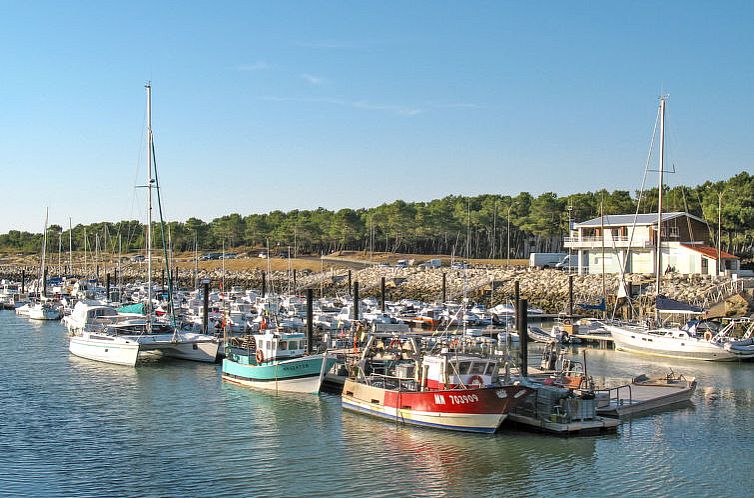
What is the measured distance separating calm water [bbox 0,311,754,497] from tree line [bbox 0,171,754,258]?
68.3 m

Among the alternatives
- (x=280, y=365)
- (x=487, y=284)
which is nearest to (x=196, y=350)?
(x=280, y=365)

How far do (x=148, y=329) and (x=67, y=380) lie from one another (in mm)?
8032

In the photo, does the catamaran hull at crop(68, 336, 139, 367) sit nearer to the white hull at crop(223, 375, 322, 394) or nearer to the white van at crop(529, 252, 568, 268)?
the white hull at crop(223, 375, 322, 394)

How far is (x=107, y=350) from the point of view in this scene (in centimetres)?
5297

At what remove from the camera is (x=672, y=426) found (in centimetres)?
3397

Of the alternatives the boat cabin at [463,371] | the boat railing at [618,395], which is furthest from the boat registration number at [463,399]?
the boat railing at [618,395]

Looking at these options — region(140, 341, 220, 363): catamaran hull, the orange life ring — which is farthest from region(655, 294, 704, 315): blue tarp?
region(140, 341, 220, 363): catamaran hull

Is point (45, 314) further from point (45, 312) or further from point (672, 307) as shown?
point (672, 307)

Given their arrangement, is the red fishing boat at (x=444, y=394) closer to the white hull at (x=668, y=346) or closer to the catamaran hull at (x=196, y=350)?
the catamaran hull at (x=196, y=350)

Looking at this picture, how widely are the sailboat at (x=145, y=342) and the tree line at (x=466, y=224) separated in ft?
208

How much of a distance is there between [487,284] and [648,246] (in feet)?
63.3

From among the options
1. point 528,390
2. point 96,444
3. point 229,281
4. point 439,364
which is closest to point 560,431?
point 528,390

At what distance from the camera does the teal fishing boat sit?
1594 inches

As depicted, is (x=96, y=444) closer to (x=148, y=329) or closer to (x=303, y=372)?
(x=303, y=372)
